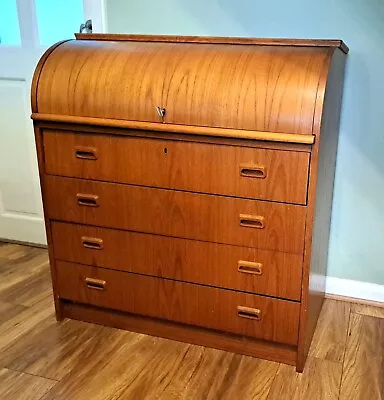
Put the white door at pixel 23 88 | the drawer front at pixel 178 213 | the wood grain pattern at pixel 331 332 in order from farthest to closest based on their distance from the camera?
the white door at pixel 23 88
the wood grain pattern at pixel 331 332
the drawer front at pixel 178 213

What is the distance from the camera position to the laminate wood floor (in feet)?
5.46

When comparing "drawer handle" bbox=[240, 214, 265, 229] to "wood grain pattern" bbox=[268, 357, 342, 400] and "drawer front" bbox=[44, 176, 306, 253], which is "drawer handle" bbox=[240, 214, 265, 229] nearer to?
"drawer front" bbox=[44, 176, 306, 253]

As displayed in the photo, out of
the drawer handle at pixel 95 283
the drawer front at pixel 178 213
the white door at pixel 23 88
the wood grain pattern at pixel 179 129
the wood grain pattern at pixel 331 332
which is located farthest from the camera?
the white door at pixel 23 88

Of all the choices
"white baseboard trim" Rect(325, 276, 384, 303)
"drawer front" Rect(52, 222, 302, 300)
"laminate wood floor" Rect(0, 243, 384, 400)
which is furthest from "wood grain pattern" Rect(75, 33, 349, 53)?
"laminate wood floor" Rect(0, 243, 384, 400)

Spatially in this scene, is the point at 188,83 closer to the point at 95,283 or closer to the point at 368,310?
the point at 95,283

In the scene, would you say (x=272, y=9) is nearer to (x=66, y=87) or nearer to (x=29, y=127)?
(x=66, y=87)

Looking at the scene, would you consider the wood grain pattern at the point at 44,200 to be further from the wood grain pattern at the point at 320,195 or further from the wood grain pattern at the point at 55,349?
the wood grain pattern at the point at 320,195

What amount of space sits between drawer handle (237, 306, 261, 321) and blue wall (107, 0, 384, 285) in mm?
605

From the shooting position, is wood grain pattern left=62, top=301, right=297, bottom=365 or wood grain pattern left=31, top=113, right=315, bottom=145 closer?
wood grain pattern left=31, top=113, right=315, bottom=145

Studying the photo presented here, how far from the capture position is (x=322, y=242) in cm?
195

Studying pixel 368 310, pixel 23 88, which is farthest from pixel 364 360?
pixel 23 88

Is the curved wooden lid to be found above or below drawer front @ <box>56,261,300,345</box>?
above

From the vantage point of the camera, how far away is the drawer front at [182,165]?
5.17ft

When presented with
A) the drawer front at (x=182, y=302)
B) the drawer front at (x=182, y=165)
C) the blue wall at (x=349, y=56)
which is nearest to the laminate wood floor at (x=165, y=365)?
the drawer front at (x=182, y=302)
